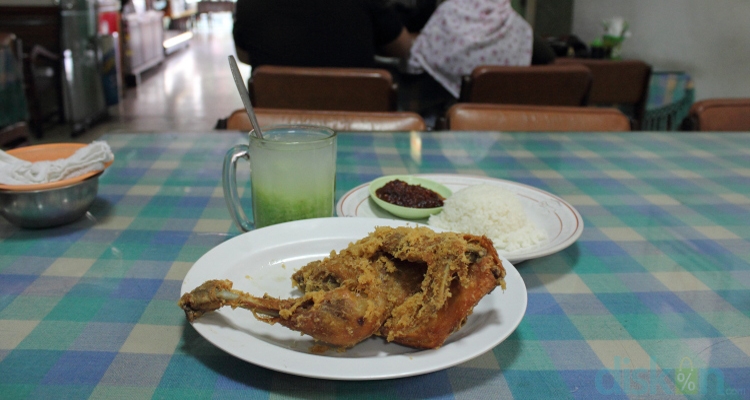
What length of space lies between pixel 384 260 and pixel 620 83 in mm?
5143

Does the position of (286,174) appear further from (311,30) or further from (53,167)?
(311,30)

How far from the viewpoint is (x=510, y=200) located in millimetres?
1274

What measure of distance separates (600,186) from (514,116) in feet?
2.59

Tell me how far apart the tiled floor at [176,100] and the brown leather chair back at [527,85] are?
209 centimetres

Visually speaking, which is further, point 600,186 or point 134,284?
point 600,186

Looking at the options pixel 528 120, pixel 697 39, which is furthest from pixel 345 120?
pixel 697 39

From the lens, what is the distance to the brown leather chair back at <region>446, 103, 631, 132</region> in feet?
7.61

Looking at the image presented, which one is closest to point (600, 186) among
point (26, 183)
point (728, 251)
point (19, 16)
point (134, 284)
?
point (728, 251)

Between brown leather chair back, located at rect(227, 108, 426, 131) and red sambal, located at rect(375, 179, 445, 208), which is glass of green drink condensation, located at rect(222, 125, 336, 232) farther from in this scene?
brown leather chair back, located at rect(227, 108, 426, 131)

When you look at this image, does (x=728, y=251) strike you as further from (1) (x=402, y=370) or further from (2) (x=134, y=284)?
(2) (x=134, y=284)

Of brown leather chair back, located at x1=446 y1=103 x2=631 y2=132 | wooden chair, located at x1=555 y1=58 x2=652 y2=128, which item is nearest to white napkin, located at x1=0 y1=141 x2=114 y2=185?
brown leather chair back, located at x1=446 y1=103 x2=631 y2=132

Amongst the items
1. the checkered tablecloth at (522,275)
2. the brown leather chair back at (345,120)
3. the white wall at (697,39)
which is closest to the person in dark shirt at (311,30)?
the brown leather chair back at (345,120)

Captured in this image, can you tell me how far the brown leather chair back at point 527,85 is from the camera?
10.1ft

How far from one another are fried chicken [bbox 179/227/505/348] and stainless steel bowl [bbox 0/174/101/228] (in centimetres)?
62
